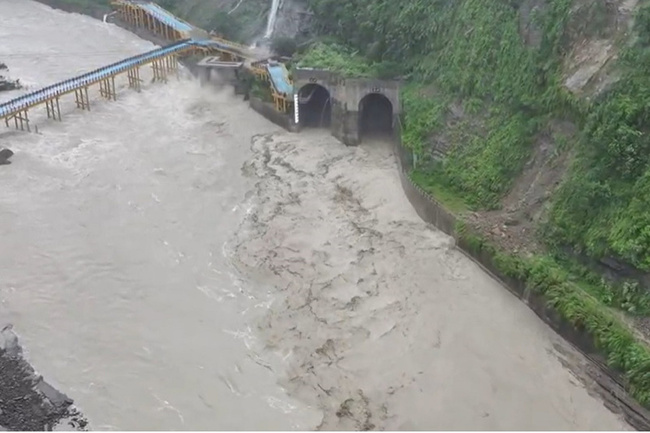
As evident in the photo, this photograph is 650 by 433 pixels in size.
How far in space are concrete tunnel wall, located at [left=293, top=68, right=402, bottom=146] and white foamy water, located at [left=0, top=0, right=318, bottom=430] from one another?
4618 millimetres

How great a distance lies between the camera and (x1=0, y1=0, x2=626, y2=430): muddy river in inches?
826

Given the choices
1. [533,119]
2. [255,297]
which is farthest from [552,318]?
[255,297]

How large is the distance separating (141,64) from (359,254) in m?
28.1

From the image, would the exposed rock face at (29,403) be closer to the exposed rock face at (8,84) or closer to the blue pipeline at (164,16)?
the exposed rock face at (8,84)

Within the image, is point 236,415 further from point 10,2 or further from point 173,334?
point 10,2

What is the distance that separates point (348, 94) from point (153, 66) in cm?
1904

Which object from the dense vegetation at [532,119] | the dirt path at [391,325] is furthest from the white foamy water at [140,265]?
the dense vegetation at [532,119]

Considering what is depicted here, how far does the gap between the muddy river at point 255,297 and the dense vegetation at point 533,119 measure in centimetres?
184

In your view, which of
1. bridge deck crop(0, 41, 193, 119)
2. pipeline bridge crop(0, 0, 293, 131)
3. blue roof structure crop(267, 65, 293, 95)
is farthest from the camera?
blue roof structure crop(267, 65, 293, 95)

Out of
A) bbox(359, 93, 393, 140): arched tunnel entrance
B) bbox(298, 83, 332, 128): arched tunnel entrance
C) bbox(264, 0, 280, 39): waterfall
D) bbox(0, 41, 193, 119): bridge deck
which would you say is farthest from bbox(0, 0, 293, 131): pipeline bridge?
bbox(359, 93, 393, 140): arched tunnel entrance

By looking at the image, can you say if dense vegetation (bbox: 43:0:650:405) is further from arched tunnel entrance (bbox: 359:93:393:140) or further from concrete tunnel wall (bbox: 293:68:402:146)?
arched tunnel entrance (bbox: 359:93:393:140)

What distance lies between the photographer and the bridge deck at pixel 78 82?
133 ft

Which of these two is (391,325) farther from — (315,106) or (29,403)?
(315,106)

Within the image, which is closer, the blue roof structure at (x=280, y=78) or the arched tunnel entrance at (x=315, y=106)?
the arched tunnel entrance at (x=315, y=106)
